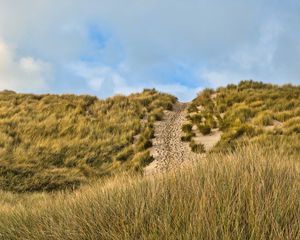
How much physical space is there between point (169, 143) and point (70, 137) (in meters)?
5.03

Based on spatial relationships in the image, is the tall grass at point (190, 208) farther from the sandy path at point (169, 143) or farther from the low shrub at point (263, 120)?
the low shrub at point (263, 120)

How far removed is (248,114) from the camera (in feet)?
63.1

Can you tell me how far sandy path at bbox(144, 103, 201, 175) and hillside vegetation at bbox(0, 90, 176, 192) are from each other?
431mm

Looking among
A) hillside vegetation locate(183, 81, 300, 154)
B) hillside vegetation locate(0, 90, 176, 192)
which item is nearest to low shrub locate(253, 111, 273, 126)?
hillside vegetation locate(183, 81, 300, 154)

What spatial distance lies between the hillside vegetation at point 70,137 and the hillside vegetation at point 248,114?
2337 mm

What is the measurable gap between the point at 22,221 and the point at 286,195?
3.25 m

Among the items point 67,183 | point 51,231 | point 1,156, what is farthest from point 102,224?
point 1,156

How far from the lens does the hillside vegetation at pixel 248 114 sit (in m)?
15.2

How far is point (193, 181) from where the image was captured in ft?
16.5

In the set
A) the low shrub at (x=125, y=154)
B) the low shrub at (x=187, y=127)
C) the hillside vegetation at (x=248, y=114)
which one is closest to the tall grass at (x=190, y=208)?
the hillside vegetation at (x=248, y=114)

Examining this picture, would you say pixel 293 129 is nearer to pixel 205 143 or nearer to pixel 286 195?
pixel 205 143

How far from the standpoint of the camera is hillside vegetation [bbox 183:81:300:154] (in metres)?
15.2

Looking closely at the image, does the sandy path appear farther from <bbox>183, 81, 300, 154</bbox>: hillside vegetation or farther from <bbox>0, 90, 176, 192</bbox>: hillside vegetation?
<bbox>183, 81, 300, 154</bbox>: hillside vegetation

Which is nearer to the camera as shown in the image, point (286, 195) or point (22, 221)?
point (286, 195)
